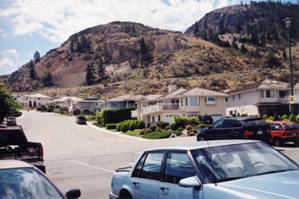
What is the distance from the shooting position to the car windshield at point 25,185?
596 centimetres

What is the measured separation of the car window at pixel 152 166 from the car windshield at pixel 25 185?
6.60 ft

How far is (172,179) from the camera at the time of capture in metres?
7.29

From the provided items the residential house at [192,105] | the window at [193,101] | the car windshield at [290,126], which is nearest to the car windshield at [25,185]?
the car windshield at [290,126]

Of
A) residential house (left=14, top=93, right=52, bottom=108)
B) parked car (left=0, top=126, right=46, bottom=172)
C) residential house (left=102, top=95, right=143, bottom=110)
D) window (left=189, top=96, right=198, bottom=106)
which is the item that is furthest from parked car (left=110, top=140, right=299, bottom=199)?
residential house (left=14, top=93, right=52, bottom=108)

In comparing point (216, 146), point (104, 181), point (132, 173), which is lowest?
point (104, 181)

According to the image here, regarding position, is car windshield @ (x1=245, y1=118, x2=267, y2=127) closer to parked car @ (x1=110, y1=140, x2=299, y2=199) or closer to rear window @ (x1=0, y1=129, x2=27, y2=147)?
rear window @ (x1=0, y1=129, x2=27, y2=147)

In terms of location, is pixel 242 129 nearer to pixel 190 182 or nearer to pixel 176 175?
pixel 176 175

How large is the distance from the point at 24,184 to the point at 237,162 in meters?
2.96

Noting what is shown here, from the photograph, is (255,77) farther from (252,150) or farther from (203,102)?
(252,150)

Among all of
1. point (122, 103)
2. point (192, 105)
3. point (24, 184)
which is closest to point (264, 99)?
point (192, 105)

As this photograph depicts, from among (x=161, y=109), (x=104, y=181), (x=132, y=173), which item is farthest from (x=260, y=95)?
(x=132, y=173)

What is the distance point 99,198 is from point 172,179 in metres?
5.38

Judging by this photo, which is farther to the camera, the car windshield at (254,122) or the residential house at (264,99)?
the residential house at (264,99)

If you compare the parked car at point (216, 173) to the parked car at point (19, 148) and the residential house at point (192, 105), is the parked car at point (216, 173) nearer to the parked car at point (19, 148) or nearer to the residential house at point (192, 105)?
the parked car at point (19, 148)
